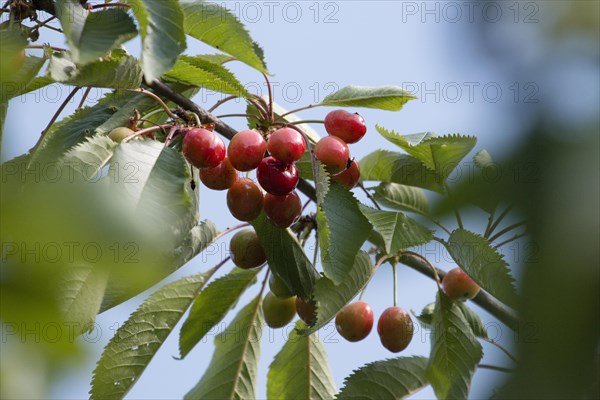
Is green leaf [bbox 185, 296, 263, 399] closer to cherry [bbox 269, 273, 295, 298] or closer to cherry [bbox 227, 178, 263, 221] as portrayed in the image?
cherry [bbox 269, 273, 295, 298]

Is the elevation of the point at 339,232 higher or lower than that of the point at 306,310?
higher

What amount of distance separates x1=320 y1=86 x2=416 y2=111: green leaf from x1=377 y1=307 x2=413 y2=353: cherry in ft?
2.07

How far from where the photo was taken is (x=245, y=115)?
2.13 m

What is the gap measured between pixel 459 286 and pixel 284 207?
0.66 m


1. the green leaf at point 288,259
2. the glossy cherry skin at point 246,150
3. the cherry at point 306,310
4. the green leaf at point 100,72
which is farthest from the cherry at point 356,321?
the green leaf at point 100,72

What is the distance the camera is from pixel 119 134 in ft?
6.58

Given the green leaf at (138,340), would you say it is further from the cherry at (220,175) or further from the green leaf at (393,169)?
the green leaf at (393,169)

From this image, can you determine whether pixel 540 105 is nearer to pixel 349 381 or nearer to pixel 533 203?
pixel 533 203

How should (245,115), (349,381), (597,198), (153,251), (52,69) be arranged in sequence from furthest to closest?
(349,381) < (245,115) < (52,69) < (153,251) < (597,198)

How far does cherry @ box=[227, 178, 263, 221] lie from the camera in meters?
2.01

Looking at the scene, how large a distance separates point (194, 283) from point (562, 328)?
2101mm

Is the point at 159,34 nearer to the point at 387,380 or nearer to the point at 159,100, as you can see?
the point at 159,100

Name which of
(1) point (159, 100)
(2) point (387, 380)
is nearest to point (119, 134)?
(1) point (159, 100)

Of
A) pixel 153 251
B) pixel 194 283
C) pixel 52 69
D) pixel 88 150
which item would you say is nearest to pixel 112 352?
pixel 194 283
